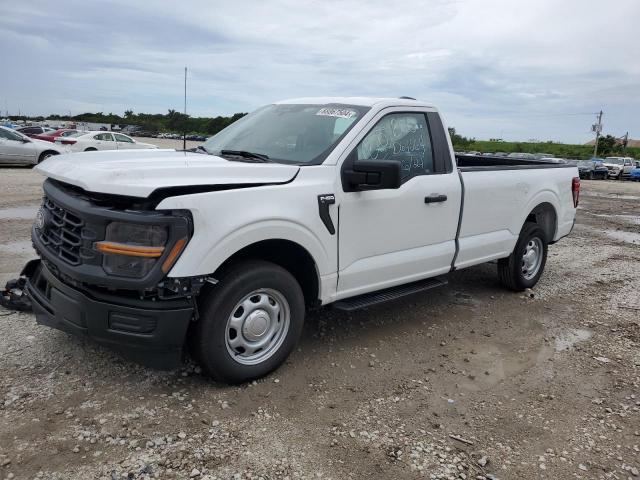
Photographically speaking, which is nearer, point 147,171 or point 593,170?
point 147,171

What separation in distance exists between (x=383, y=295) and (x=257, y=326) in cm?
124

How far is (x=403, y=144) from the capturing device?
4.51 metres

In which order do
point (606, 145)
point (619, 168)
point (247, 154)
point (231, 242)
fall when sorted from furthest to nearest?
point (606, 145)
point (619, 168)
point (247, 154)
point (231, 242)

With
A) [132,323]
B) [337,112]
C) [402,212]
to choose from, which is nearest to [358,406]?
[132,323]

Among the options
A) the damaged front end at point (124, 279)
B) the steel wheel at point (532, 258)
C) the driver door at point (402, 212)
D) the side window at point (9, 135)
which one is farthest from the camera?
Result: the side window at point (9, 135)

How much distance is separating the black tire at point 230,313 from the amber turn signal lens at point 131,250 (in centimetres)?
48

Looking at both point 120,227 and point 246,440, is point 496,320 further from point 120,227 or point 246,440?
point 120,227

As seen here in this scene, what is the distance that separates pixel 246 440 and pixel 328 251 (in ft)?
4.58

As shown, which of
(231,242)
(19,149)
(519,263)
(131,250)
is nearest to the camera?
(131,250)

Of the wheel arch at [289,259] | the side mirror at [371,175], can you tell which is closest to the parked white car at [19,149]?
the wheel arch at [289,259]

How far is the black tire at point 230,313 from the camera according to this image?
3.25m

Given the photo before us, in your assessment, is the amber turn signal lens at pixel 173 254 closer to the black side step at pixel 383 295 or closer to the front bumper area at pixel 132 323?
the front bumper area at pixel 132 323

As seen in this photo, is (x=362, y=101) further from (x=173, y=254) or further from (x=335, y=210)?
(x=173, y=254)

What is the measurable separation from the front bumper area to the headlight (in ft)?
0.65
